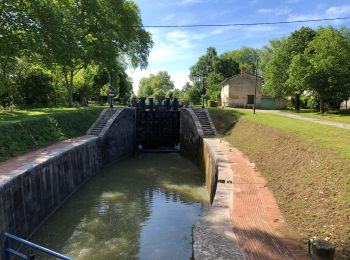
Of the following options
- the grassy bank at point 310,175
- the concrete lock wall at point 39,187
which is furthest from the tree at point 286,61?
the concrete lock wall at point 39,187

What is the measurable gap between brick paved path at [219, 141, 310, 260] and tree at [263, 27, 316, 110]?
23.6 meters

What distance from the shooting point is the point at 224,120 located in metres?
25.4

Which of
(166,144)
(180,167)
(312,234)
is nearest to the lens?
(312,234)

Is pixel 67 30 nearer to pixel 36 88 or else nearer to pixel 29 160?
pixel 29 160

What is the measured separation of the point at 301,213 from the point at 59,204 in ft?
32.2

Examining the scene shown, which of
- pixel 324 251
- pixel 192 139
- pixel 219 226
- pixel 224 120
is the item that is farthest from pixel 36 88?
pixel 324 251

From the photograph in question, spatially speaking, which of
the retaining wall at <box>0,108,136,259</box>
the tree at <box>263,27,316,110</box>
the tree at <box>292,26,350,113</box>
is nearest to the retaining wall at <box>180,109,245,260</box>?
the retaining wall at <box>0,108,136,259</box>

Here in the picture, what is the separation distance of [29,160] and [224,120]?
1558 cm

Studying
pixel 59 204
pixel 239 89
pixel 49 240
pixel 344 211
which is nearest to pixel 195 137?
pixel 59 204

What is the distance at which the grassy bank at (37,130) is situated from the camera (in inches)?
578

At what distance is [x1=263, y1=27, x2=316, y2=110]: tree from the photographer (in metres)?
33.8

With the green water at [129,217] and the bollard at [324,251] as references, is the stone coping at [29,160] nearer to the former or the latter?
the green water at [129,217]

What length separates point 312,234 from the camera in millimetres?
7379

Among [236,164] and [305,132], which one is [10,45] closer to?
[236,164]
